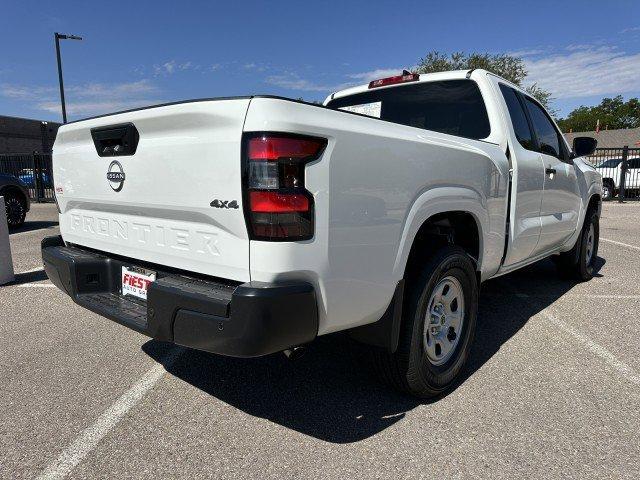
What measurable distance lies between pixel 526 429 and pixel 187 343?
1769 mm

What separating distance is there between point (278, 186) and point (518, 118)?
8.92 feet

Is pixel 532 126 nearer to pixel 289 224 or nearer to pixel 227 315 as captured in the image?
pixel 289 224

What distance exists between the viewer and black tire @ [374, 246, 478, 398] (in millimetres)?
2398

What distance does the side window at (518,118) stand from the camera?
11.7 ft

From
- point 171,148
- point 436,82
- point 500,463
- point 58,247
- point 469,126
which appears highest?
point 436,82

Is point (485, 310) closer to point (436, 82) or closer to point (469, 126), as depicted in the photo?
point (469, 126)

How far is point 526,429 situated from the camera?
2.37 meters

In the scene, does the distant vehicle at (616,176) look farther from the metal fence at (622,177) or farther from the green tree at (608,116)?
the green tree at (608,116)

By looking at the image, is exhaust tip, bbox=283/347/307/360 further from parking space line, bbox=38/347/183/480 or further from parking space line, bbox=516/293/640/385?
parking space line, bbox=516/293/640/385

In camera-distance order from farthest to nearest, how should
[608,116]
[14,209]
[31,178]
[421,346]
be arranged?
[608,116], [31,178], [14,209], [421,346]

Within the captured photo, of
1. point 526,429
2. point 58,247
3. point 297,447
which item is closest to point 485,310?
point 526,429

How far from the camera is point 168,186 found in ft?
6.93

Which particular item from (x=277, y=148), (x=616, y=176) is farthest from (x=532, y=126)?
(x=616, y=176)

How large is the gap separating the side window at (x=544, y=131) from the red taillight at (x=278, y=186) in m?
2.93
